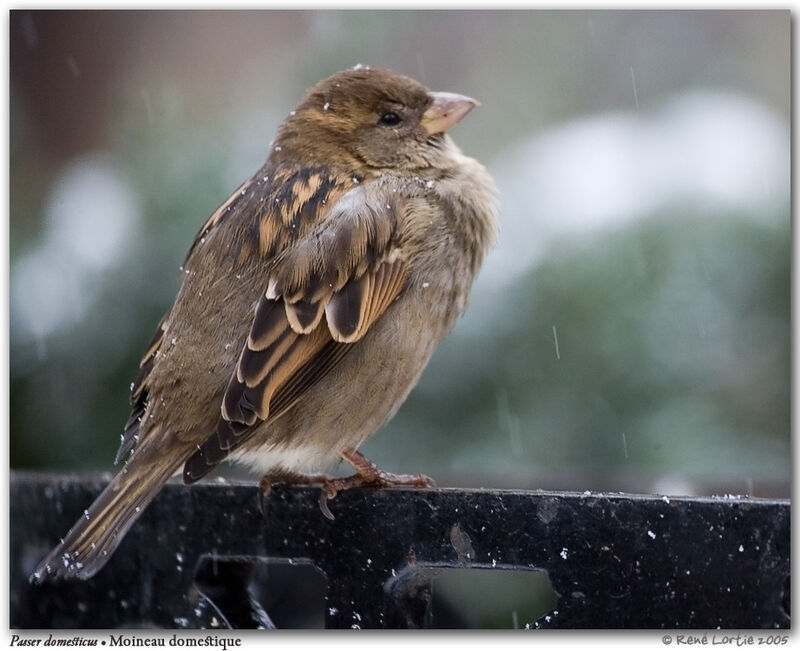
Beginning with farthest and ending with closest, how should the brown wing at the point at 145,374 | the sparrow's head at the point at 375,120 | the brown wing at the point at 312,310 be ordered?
the sparrow's head at the point at 375,120 < the brown wing at the point at 145,374 < the brown wing at the point at 312,310

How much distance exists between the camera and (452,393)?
3.98m

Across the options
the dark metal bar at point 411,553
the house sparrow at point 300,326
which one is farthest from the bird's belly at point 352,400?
the dark metal bar at point 411,553

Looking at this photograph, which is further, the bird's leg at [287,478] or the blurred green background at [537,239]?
the blurred green background at [537,239]

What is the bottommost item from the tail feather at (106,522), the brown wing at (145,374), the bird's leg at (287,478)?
the bird's leg at (287,478)

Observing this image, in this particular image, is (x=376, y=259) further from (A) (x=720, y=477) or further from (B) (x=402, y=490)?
(A) (x=720, y=477)

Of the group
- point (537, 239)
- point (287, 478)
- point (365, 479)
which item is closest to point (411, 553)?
point (365, 479)

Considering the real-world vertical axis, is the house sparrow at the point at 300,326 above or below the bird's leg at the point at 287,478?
above

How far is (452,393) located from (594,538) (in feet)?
5.10

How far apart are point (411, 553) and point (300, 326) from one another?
0.70 metres

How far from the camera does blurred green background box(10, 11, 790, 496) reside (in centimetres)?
383

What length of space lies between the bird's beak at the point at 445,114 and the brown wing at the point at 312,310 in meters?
0.45

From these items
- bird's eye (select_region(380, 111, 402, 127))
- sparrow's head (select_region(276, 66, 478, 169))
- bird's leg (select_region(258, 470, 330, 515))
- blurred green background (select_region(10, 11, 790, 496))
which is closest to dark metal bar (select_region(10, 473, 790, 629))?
bird's leg (select_region(258, 470, 330, 515))

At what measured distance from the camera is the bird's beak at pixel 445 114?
140 inches

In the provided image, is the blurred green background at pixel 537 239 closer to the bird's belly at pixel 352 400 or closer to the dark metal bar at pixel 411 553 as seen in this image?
the bird's belly at pixel 352 400
